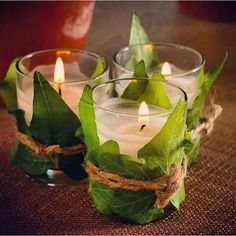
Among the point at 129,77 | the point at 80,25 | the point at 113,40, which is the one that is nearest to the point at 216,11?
the point at 113,40

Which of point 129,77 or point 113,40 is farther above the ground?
point 129,77

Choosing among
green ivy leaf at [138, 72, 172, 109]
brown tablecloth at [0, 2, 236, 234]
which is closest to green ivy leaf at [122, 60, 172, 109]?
green ivy leaf at [138, 72, 172, 109]

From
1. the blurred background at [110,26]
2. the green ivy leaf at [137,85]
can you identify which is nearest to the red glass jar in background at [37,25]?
the blurred background at [110,26]

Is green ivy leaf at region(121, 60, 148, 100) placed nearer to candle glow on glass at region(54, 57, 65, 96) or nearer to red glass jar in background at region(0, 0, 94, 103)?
candle glow on glass at region(54, 57, 65, 96)

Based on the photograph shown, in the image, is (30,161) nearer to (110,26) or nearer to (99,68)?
(99,68)

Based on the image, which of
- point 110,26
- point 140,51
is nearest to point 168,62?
point 140,51

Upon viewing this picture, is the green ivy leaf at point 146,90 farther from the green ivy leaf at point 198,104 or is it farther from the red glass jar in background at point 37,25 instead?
the red glass jar in background at point 37,25

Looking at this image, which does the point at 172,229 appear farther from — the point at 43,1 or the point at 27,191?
the point at 43,1
